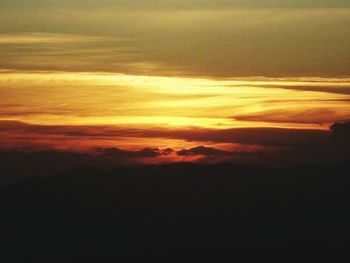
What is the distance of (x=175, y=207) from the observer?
108 meters

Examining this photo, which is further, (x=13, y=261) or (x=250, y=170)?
(x=250, y=170)

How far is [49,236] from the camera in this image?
10038cm

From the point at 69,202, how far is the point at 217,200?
57.0 feet

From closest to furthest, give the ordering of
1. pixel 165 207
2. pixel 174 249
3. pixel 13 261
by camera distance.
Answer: pixel 13 261 < pixel 174 249 < pixel 165 207

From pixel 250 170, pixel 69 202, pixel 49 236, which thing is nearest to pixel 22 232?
pixel 49 236

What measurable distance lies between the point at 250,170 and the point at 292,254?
17.8 metres

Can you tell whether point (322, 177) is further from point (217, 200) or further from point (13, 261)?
point (13, 261)

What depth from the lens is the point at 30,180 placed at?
113562 mm

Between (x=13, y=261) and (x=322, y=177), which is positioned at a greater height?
(x=322, y=177)

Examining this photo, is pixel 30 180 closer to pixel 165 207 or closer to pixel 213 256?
pixel 165 207

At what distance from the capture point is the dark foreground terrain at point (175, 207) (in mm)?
100875

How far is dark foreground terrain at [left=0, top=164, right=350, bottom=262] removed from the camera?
101 metres

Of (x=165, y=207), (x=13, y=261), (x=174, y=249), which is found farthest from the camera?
(x=165, y=207)

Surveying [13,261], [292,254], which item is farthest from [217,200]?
[13,261]
